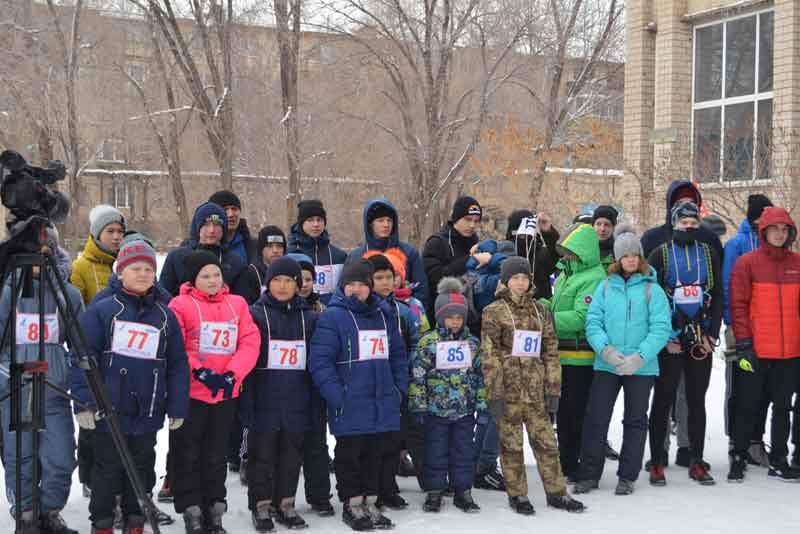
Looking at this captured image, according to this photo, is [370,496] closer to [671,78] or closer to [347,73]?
[671,78]

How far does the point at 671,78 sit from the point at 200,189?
19.2 m

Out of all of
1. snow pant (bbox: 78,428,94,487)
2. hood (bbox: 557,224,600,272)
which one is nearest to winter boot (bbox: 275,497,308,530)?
snow pant (bbox: 78,428,94,487)

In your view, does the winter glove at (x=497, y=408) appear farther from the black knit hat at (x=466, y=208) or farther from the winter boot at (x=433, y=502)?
the black knit hat at (x=466, y=208)

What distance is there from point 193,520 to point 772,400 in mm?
4436

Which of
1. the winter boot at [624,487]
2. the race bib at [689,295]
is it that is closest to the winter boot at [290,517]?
the winter boot at [624,487]

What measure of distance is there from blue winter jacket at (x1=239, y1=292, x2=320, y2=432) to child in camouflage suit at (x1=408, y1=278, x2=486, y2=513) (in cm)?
78

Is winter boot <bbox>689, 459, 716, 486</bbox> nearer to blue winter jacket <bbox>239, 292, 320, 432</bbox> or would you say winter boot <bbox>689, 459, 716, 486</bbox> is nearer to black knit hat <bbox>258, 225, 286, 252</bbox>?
blue winter jacket <bbox>239, 292, 320, 432</bbox>

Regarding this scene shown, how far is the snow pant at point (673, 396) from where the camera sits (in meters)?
7.02

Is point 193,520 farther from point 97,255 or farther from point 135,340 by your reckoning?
point 97,255

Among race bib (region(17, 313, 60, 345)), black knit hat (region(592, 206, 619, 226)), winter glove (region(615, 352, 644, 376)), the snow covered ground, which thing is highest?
black knit hat (region(592, 206, 619, 226))

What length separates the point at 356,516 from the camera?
5875mm

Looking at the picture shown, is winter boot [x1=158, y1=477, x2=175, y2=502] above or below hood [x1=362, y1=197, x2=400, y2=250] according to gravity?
below

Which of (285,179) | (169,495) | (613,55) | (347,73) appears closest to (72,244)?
(285,179)

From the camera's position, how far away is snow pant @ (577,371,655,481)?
22.2ft
